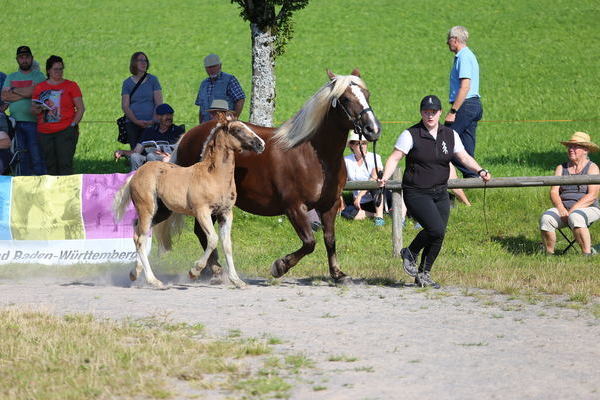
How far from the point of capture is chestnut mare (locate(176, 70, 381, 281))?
1025 centimetres

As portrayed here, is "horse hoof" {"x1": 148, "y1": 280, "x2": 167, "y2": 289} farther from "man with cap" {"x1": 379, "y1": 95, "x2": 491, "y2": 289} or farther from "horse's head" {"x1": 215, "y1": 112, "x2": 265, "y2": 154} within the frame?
"man with cap" {"x1": 379, "y1": 95, "x2": 491, "y2": 289}

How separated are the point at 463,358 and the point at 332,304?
2413mm

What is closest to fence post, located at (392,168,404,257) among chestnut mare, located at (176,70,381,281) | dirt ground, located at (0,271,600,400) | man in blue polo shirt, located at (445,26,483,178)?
man in blue polo shirt, located at (445,26,483,178)

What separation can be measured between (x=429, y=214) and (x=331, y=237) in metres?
1.07

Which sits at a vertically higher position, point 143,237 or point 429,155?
point 429,155

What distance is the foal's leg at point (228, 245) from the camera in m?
10.4

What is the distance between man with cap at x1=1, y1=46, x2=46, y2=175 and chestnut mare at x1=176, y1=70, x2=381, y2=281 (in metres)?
5.65

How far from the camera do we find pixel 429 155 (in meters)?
10.3

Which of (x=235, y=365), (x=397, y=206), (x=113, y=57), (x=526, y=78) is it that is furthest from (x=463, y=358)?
(x=113, y=57)

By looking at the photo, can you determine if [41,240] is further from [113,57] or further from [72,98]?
[113,57]

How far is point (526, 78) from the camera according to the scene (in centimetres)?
3481

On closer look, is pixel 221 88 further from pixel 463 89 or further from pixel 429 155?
pixel 429 155

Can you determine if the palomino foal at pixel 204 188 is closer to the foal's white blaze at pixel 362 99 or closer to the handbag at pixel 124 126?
the foal's white blaze at pixel 362 99

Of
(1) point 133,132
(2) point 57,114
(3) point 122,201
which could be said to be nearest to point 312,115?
(3) point 122,201
